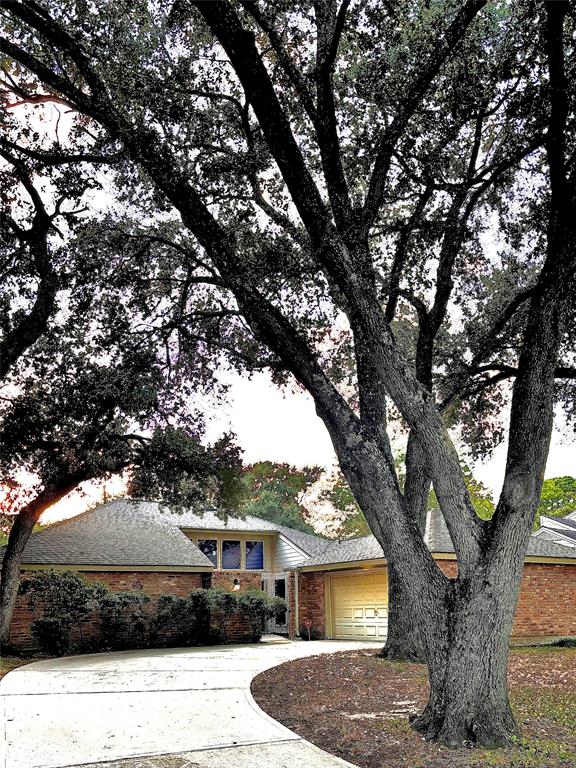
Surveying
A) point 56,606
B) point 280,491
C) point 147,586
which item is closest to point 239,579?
point 147,586

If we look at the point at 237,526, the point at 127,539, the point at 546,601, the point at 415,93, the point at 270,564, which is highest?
the point at 415,93

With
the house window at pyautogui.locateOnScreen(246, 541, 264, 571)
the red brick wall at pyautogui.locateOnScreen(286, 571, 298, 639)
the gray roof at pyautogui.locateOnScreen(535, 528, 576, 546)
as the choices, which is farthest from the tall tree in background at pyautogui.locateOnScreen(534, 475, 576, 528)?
the red brick wall at pyautogui.locateOnScreen(286, 571, 298, 639)

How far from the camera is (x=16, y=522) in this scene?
14945mm

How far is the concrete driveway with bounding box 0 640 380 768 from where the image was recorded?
507cm

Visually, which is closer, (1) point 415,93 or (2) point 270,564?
(1) point 415,93

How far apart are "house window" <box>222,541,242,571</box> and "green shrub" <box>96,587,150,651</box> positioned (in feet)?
19.9

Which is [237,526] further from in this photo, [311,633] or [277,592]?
[311,633]

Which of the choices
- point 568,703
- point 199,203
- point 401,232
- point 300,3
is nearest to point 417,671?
point 568,703

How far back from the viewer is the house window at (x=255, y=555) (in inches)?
915

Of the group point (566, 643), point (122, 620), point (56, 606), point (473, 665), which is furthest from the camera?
point (122, 620)

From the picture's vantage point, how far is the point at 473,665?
5.55 metres

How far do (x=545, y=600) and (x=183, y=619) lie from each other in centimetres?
980

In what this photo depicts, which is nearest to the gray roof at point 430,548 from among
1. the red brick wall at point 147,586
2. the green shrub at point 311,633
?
the green shrub at point 311,633

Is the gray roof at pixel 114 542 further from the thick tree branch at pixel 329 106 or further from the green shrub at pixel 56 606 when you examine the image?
the thick tree branch at pixel 329 106
